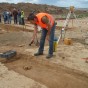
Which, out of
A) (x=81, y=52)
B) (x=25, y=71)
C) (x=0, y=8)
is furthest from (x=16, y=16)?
(x=0, y=8)

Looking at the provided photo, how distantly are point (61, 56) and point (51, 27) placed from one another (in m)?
1.24

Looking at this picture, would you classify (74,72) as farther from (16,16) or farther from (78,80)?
(16,16)

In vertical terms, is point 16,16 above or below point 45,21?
below

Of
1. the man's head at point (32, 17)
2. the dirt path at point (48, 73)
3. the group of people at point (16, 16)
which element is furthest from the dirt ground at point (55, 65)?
the group of people at point (16, 16)

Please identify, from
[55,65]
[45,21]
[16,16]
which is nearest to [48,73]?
[55,65]

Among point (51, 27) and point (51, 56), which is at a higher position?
point (51, 27)

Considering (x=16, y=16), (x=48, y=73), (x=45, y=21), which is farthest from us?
(x=16, y=16)

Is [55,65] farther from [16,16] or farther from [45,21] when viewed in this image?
[16,16]

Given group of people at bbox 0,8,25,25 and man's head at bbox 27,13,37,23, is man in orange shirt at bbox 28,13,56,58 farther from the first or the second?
group of people at bbox 0,8,25,25

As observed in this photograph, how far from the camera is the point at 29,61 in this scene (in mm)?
8773

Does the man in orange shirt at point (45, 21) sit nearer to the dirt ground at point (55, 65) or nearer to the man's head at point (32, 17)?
the man's head at point (32, 17)

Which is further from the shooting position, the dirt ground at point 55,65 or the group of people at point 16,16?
the group of people at point 16,16

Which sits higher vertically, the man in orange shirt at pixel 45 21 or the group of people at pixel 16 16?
the man in orange shirt at pixel 45 21

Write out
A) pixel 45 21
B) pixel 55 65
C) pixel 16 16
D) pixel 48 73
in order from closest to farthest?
pixel 48 73 → pixel 55 65 → pixel 45 21 → pixel 16 16
